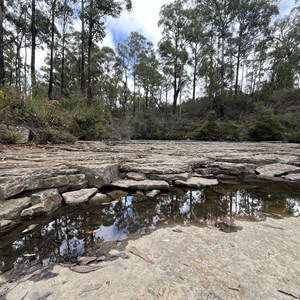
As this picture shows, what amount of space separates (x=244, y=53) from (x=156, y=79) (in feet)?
32.9

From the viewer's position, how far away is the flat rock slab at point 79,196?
7.68 feet

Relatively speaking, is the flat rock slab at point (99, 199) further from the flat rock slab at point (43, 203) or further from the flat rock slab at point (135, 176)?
the flat rock slab at point (135, 176)

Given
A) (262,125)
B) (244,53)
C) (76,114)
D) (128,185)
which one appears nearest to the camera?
(128,185)

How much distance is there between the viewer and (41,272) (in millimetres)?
1210

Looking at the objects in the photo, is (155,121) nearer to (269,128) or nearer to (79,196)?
(269,128)

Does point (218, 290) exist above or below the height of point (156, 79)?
below

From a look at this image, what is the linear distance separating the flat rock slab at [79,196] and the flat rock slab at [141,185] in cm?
42

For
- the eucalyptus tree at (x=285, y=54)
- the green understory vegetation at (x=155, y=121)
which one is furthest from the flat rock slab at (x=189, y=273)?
the eucalyptus tree at (x=285, y=54)

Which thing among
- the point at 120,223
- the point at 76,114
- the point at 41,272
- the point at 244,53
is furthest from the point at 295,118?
the point at 41,272

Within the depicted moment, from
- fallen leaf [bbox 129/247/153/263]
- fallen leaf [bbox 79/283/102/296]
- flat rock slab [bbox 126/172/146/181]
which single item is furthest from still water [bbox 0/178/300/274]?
flat rock slab [bbox 126/172/146/181]

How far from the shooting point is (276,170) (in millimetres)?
3826

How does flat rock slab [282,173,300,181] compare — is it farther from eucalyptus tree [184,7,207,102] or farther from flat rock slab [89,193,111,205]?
eucalyptus tree [184,7,207,102]

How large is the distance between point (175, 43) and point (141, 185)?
802 inches

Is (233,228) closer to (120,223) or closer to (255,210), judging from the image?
(255,210)
